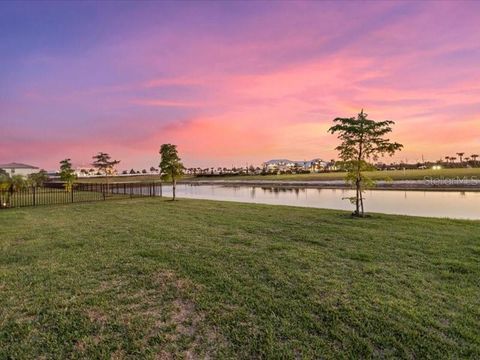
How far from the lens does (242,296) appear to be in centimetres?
404

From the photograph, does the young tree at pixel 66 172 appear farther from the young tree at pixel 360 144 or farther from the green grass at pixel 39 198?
the young tree at pixel 360 144

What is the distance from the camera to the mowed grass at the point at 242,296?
2988 mm

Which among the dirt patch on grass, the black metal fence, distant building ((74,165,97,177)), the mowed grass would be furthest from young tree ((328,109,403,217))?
distant building ((74,165,97,177))

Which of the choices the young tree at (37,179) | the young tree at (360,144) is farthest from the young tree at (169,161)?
the young tree at (37,179)

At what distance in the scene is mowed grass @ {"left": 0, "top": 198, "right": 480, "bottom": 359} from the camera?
299 cm

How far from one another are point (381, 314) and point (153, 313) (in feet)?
9.15

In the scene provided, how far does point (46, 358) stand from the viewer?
9.33ft

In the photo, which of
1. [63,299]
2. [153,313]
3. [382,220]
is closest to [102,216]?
[63,299]

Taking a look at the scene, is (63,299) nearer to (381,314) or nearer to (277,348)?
(277,348)

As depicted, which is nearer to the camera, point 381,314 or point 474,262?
point 381,314

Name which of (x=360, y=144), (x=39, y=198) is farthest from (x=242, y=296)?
(x=39, y=198)

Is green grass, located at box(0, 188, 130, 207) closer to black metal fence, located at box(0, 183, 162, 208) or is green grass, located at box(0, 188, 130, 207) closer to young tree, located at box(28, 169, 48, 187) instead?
black metal fence, located at box(0, 183, 162, 208)

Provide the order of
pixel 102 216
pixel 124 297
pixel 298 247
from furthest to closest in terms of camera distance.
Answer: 1. pixel 102 216
2. pixel 298 247
3. pixel 124 297

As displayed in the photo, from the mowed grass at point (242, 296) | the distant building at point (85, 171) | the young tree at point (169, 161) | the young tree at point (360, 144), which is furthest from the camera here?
the distant building at point (85, 171)
